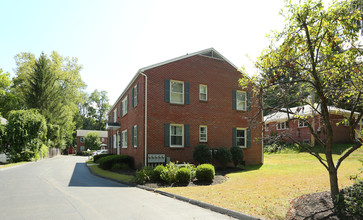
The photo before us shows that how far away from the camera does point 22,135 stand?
26.1 m

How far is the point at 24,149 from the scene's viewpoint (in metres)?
26.5

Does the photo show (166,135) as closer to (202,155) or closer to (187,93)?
(202,155)

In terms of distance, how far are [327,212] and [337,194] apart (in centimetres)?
50

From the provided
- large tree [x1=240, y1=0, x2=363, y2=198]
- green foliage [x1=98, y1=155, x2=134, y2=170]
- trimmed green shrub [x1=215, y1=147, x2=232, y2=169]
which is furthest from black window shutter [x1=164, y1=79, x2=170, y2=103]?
large tree [x1=240, y1=0, x2=363, y2=198]

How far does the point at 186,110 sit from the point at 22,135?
61.5ft

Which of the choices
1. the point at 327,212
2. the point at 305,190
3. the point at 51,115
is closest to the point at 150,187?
the point at 305,190

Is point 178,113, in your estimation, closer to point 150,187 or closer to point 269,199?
point 150,187

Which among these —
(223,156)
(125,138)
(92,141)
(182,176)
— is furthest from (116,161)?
(92,141)

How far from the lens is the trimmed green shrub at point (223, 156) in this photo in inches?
648

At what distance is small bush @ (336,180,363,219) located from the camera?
4.95 meters

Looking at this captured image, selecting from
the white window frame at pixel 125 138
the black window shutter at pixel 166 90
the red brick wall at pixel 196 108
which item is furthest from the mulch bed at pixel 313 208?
the white window frame at pixel 125 138

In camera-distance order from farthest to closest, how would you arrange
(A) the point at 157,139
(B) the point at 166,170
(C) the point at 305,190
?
(A) the point at 157,139 < (B) the point at 166,170 < (C) the point at 305,190

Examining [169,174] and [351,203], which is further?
[169,174]

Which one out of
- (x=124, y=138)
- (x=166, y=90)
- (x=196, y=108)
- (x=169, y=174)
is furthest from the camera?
(x=124, y=138)
